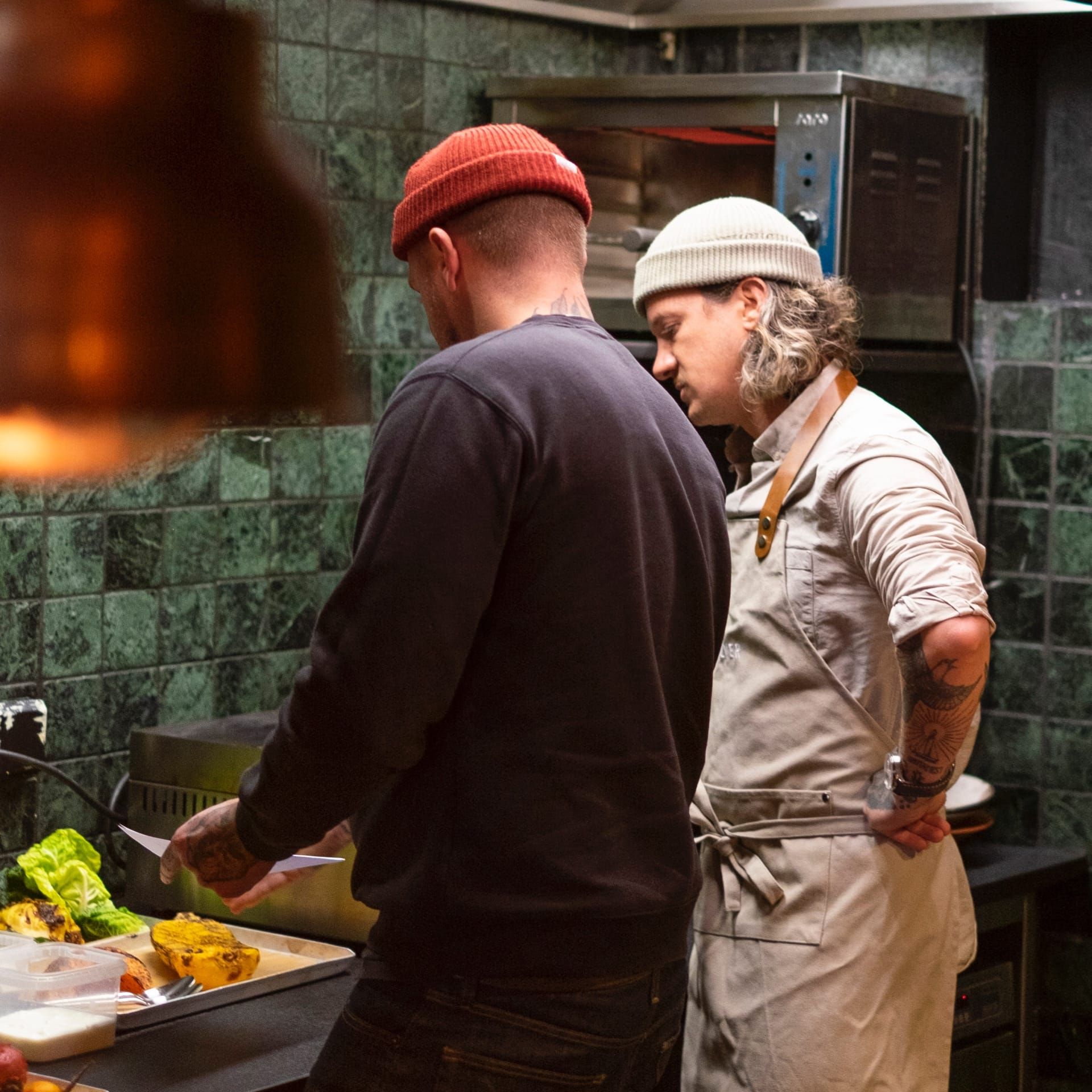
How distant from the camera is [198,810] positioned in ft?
7.66

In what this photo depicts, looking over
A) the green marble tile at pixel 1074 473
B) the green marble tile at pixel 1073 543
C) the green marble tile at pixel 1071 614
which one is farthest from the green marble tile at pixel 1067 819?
the green marble tile at pixel 1074 473

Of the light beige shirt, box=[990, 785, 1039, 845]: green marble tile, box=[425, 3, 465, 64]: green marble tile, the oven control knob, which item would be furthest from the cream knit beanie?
box=[990, 785, 1039, 845]: green marble tile

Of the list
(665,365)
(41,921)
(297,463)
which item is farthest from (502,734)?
(297,463)

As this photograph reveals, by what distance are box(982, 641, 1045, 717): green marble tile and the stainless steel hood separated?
3.64 ft

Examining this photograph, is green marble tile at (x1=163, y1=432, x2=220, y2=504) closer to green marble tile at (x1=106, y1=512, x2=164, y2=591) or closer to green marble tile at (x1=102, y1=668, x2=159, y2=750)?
green marble tile at (x1=106, y1=512, x2=164, y2=591)

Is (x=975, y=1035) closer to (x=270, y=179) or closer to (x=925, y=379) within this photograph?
(x=925, y=379)

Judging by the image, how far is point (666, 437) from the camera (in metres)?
1.49

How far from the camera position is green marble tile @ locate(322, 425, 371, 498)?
276cm

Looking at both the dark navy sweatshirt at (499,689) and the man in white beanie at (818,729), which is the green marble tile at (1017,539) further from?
the dark navy sweatshirt at (499,689)

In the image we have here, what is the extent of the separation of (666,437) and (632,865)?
0.38 meters

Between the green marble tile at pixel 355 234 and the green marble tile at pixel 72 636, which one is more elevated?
the green marble tile at pixel 355 234

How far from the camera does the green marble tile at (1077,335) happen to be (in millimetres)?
2910

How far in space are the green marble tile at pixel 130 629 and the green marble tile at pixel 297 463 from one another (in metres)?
0.30

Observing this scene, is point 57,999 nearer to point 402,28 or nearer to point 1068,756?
point 402,28
